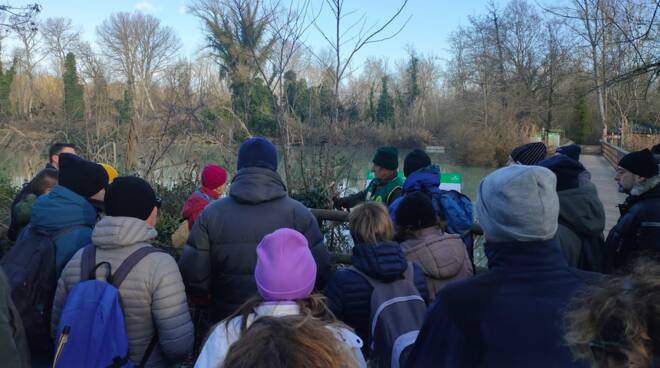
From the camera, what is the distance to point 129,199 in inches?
102

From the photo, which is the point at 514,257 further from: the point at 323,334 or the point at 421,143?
the point at 421,143

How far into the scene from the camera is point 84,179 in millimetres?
3146

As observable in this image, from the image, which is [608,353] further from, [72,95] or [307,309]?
[72,95]

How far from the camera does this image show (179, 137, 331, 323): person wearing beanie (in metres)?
2.96

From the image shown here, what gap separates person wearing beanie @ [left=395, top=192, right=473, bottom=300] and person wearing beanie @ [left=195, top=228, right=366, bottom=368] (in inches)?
40.8

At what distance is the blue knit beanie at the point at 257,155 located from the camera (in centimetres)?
312

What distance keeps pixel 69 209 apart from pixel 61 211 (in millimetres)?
43

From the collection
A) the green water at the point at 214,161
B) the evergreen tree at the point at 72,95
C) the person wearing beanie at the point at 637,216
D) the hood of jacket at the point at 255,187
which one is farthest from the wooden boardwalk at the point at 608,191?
the evergreen tree at the point at 72,95

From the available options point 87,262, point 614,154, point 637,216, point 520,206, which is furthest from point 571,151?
point 614,154

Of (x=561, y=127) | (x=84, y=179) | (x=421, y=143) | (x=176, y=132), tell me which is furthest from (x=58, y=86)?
(x=561, y=127)

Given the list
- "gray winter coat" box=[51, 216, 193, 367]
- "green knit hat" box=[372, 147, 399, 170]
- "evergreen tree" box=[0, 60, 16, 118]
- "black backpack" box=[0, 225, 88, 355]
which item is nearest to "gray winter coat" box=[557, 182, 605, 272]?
"green knit hat" box=[372, 147, 399, 170]

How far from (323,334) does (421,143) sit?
85.6 ft

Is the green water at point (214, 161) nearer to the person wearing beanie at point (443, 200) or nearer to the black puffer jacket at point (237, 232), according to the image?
the person wearing beanie at point (443, 200)

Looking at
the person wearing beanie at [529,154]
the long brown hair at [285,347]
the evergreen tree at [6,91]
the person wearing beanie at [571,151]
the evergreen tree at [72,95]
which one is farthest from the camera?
the evergreen tree at [6,91]
